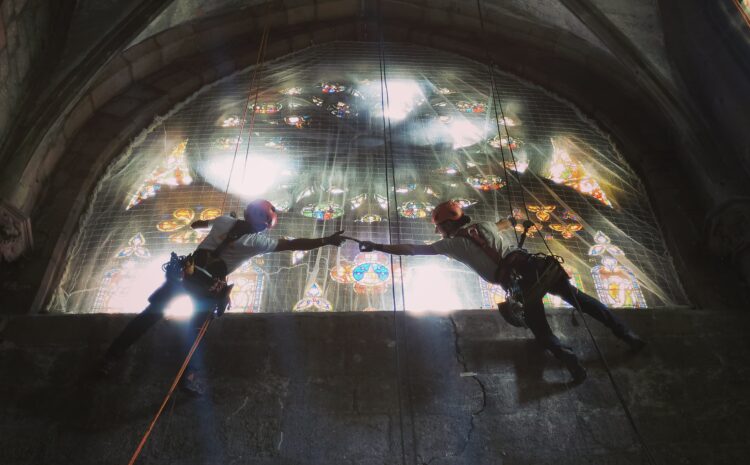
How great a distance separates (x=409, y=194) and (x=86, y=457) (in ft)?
11.2

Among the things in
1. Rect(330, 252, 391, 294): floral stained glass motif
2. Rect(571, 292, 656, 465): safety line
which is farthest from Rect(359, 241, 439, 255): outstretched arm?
Rect(571, 292, 656, 465): safety line

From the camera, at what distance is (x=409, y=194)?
517 cm

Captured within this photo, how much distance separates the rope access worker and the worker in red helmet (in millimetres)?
809

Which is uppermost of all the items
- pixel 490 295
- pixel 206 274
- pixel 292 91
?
pixel 292 91

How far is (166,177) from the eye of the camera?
17.4ft

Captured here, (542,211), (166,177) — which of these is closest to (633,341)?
(542,211)

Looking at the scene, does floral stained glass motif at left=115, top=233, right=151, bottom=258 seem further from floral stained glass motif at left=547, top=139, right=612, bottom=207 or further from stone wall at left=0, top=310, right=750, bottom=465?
floral stained glass motif at left=547, top=139, right=612, bottom=207

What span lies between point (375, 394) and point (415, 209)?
2071mm

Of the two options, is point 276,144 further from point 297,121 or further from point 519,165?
point 519,165

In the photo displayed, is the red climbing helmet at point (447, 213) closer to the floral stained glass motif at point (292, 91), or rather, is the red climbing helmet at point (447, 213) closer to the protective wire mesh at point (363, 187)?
the protective wire mesh at point (363, 187)

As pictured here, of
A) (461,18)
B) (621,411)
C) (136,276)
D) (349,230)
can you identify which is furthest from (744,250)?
(136,276)

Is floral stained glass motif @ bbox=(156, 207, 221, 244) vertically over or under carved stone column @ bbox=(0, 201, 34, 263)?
over

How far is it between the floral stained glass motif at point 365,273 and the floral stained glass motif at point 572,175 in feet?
7.10

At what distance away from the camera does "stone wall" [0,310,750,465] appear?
10.6 feet
